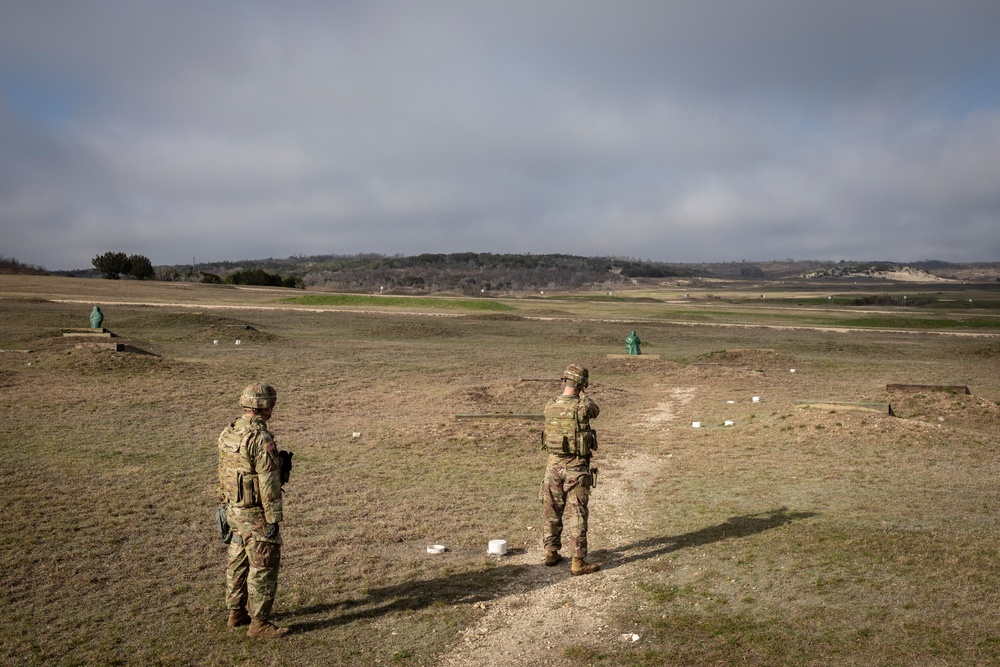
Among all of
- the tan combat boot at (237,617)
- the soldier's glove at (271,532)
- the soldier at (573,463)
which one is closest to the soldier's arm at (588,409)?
the soldier at (573,463)

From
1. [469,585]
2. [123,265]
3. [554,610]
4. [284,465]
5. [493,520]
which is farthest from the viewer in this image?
[123,265]

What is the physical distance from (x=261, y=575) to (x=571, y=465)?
386cm

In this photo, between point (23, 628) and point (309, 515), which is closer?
point (23, 628)

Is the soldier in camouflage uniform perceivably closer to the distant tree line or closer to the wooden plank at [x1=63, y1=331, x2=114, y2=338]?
the wooden plank at [x1=63, y1=331, x2=114, y2=338]

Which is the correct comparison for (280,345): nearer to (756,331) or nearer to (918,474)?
(918,474)

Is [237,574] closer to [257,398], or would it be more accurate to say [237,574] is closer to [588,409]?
[257,398]

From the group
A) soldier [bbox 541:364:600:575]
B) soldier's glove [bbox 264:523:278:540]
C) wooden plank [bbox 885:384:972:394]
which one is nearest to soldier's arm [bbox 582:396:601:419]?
soldier [bbox 541:364:600:575]

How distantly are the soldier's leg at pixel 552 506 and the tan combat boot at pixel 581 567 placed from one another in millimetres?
412

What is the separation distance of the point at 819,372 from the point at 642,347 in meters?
12.7

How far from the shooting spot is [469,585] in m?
9.38

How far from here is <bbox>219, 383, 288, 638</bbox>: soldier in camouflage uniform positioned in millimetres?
7652

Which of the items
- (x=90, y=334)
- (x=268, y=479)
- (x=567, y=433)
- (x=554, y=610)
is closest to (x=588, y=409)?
(x=567, y=433)

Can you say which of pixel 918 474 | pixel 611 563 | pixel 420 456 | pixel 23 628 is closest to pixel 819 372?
pixel 918 474

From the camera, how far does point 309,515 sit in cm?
1214
